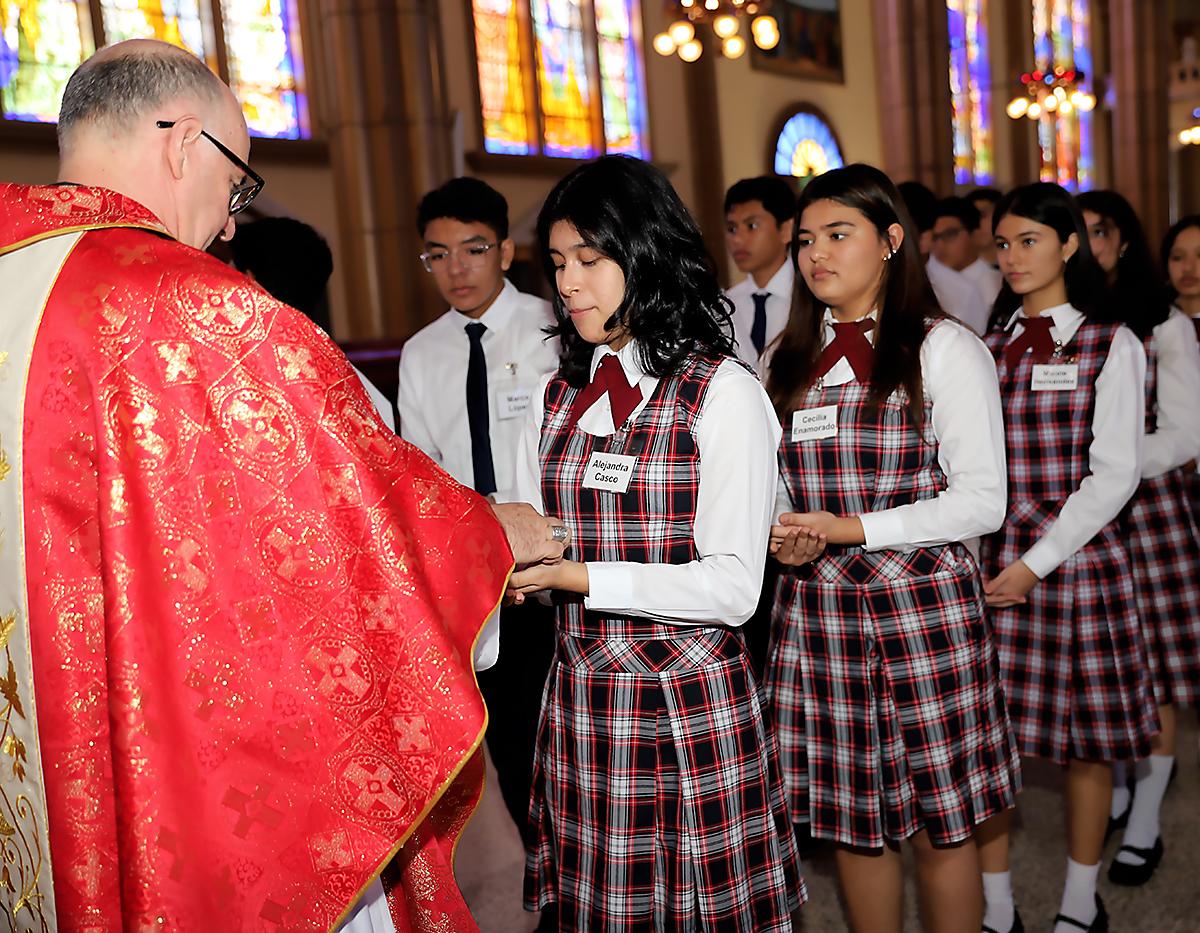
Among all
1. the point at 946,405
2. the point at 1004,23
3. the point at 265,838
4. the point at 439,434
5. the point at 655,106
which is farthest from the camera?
the point at 1004,23

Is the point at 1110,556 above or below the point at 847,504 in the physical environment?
below

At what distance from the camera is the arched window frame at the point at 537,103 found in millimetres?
10812

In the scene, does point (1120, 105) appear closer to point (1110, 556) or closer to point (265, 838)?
point (1110, 556)

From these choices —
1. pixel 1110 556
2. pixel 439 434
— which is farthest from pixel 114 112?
pixel 1110 556

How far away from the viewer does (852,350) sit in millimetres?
2258

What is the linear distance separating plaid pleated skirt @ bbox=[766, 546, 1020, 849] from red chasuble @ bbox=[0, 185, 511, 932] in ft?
3.36

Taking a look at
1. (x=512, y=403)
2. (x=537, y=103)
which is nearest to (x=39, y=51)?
(x=537, y=103)

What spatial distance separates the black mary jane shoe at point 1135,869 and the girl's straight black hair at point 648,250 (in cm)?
200

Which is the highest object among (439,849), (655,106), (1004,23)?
(1004,23)

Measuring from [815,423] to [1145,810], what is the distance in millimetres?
1640

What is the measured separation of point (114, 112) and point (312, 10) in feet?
28.7

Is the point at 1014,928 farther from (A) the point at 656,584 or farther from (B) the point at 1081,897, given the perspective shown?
(A) the point at 656,584

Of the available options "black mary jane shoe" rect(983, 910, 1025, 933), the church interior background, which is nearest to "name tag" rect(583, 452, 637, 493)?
"black mary jane shoe" rect(983, 910, 1025, 933)

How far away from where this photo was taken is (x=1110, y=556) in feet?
8.84
